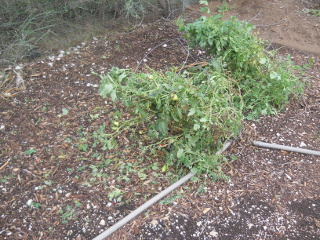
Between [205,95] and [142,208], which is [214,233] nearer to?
[142,208]

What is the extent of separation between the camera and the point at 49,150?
9.18 ft

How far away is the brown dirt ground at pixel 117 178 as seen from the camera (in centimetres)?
226

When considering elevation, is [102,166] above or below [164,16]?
below

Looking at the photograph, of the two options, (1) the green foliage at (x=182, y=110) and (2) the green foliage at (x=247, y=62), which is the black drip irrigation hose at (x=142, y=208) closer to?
(1) the green foliage at (x=182, y=110)

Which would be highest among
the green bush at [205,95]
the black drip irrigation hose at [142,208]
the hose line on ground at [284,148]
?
the green bush at [205,95]

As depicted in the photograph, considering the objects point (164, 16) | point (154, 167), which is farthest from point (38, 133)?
point (164, 16)

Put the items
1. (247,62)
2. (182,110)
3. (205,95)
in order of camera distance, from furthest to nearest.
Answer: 1. (247,62)
2. (205,95)
3. (182,110)

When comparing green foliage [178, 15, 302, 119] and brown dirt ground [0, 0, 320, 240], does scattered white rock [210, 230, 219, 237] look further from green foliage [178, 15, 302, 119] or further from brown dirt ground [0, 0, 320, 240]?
green foliage [178, 15, 302, 119]

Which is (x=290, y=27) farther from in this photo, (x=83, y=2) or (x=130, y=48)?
(x=83, y=2)

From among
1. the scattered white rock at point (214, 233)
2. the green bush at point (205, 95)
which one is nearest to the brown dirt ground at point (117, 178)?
the scattered white rock at point (214, 233)

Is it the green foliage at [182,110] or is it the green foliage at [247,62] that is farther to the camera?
the green foliage at [247,62]

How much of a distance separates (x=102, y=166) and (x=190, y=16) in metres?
3.42

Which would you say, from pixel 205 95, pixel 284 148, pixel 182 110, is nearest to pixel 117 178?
pixel 182 110

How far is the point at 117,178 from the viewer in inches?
101
